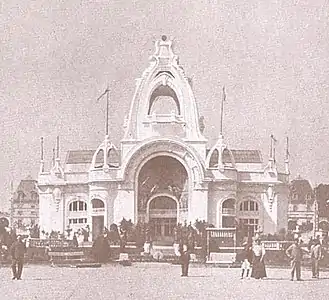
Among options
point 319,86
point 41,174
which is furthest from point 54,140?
point 319,86

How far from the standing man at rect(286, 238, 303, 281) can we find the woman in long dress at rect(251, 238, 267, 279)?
0.32 ft

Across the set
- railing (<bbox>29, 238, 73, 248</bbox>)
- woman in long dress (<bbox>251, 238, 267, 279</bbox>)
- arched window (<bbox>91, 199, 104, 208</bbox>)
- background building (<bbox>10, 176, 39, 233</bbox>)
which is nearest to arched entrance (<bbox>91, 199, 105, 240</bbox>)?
arched window (<bbox>91, 199, 104, 208</bbox>)

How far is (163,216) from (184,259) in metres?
0.18

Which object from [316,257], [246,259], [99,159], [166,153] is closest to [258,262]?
[246,259]

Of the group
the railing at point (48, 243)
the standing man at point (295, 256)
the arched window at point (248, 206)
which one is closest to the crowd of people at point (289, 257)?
the standing man at point (295, 256)

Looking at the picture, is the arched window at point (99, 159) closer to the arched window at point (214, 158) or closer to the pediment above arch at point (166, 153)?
the pediment above arch at point (166, 153)

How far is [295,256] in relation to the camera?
615 centimetres

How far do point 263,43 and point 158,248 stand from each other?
0.84 metres

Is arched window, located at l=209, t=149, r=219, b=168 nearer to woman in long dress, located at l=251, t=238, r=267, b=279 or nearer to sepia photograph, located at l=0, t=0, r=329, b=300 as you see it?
sepia photograph, located at l=0, t=0, r=329, b=300

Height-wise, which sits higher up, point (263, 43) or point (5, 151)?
point (263, 43)

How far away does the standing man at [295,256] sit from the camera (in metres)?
6.12

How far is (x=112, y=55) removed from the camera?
6168 millimetres

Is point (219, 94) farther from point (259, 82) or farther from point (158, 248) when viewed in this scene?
point (158, 248)

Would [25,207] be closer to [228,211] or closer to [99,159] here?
[99,159]
